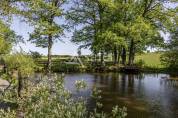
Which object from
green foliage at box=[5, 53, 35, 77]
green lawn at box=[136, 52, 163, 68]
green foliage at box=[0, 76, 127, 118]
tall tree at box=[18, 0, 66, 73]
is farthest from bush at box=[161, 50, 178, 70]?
green foliage at box=[0, 76, 127, 118]

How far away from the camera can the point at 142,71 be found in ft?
203

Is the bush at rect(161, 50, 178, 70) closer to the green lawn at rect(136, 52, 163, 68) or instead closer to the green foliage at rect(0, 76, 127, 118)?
the green lawn at rect(136, 52, 163, 68)

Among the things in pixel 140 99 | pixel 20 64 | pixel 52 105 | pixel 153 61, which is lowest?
pixel 140 99

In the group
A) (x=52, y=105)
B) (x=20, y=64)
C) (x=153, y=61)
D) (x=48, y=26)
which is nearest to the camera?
(x=52, y=105)

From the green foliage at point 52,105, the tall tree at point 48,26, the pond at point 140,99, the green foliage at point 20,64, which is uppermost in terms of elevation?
the tall tree at point 48,26

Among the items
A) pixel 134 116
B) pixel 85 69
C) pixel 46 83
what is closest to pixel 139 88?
pixel 134 116

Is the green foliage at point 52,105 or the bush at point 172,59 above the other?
the bush at point 172,59

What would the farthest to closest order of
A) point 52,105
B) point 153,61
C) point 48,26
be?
1. point 153,61
2. point 48,26
3. point 52,105

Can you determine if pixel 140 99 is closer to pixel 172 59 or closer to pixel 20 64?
pixel 20 64

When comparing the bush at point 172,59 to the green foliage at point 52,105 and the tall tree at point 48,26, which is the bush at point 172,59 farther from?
the green foliage at point 52,105

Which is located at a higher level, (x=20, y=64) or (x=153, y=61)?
(x=20, y=64)

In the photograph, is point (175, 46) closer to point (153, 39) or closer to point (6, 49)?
point (153, 39)

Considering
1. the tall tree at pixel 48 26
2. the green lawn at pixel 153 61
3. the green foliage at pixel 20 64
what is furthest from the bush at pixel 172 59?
the green foliage at pixel 20 64

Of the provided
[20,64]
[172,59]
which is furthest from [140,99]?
[172,59]
